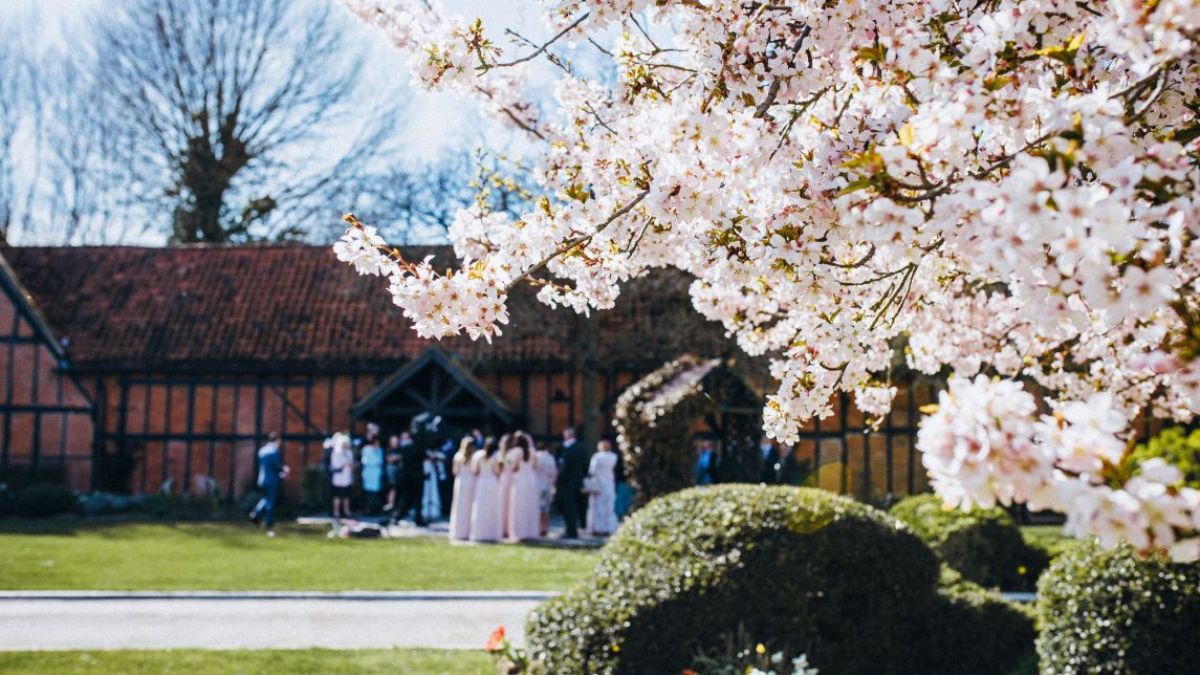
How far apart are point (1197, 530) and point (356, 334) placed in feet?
78.3

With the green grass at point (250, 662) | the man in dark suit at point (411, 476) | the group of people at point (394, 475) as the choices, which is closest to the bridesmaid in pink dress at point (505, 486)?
the man in dark suit at point (411, 476)

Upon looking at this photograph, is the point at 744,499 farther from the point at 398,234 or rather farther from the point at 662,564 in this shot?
the point at 398,234

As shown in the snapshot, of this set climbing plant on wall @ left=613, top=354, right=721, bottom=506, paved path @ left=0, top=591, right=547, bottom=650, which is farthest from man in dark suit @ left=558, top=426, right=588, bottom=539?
paved path @ left=0, top=591, right=547, bottom=650

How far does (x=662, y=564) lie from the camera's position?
19.5 feet

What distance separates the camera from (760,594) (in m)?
5.77

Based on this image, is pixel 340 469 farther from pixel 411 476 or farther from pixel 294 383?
pixel 294 383

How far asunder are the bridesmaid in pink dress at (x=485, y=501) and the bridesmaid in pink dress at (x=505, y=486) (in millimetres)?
86

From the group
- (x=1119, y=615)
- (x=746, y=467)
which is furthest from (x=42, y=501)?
(x=1119, y=615)

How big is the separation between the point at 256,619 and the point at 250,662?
1.80m

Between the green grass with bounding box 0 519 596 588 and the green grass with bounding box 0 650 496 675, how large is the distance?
312 cm

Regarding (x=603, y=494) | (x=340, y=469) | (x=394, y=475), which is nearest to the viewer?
(x=603, y=494)

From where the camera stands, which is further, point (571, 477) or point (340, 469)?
point (340, 469)

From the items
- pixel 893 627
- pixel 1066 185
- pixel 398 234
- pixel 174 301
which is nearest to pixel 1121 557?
pixel 893 627

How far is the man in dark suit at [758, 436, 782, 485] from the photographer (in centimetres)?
1773
